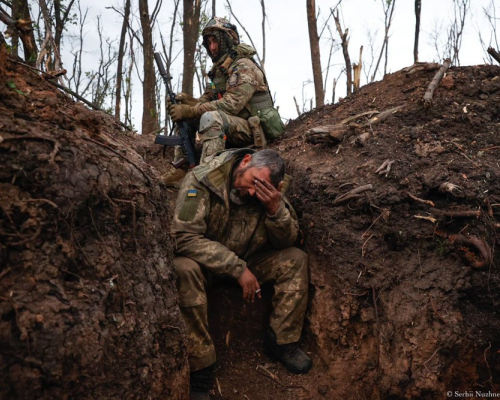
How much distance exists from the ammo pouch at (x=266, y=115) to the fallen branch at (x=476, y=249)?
2.99m

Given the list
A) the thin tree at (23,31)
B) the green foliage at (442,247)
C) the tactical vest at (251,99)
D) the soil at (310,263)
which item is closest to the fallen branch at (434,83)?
the soil at (310,263)

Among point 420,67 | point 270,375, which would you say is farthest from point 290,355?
point 420,67

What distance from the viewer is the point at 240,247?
4.12m

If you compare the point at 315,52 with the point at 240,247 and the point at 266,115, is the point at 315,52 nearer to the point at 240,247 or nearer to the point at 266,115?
the point at 266,115

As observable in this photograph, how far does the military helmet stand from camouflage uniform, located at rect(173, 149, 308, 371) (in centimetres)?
277

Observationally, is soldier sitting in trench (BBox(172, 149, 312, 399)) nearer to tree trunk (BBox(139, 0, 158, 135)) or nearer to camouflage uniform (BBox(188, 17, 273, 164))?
camouflage uniform (BBox(188, 17, 273, 164))

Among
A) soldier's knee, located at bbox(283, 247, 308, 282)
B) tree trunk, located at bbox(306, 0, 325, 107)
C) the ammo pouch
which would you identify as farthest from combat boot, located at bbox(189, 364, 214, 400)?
tree trunk, located at bbox(306, 0, 325, 107)

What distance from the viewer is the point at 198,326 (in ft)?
11.9

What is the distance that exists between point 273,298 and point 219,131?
7.59 ft

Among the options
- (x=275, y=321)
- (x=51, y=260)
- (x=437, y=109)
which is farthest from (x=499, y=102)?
(x=51, y=260)

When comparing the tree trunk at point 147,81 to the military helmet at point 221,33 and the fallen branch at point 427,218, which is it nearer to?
the military helmet at point 221,33

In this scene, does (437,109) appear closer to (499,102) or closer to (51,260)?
(499,102)

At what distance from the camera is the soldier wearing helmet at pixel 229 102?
5.79 metres

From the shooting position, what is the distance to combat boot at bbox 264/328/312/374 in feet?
13.3
